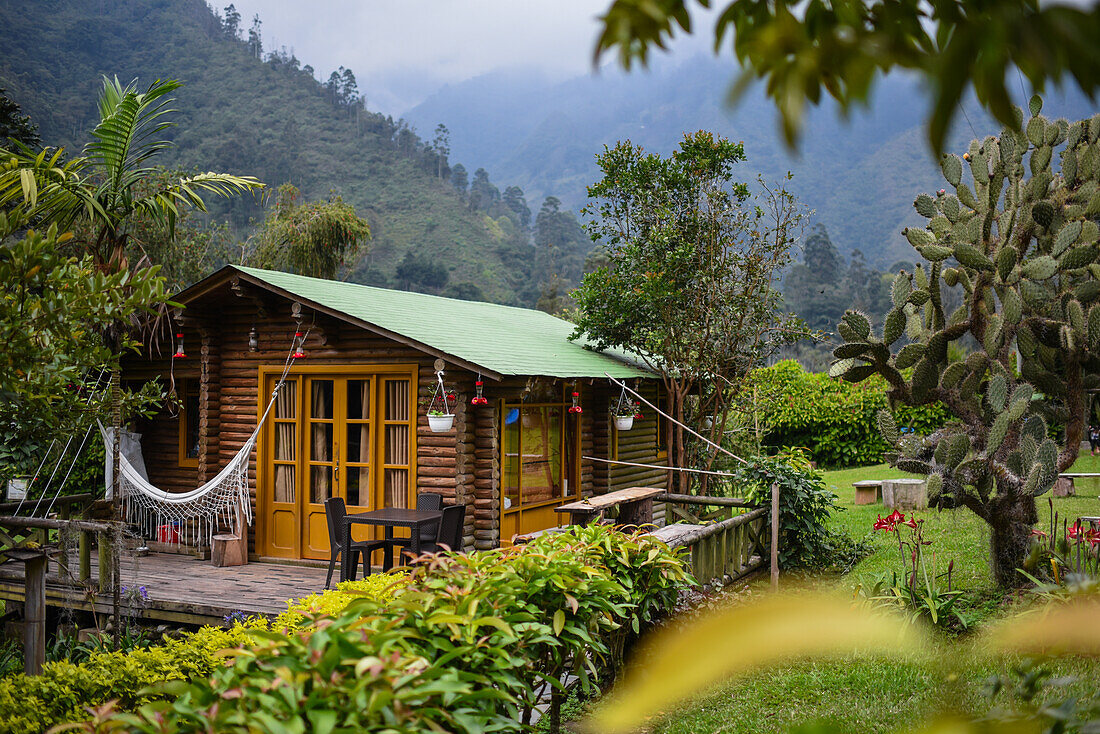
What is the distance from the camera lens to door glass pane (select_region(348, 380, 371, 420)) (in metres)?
8.99

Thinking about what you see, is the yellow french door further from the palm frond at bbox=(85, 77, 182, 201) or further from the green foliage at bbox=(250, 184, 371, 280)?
the green foliage at bbox=(250, 184, 371, 280)

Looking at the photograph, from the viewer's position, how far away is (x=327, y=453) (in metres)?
9.23

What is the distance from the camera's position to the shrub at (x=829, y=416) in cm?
1888

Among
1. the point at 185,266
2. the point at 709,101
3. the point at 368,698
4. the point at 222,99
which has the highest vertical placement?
the point at 709,101

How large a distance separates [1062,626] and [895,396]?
6.26m

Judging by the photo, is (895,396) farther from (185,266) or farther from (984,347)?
(185,266)

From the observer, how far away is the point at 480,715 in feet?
8.25

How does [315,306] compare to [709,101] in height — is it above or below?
below

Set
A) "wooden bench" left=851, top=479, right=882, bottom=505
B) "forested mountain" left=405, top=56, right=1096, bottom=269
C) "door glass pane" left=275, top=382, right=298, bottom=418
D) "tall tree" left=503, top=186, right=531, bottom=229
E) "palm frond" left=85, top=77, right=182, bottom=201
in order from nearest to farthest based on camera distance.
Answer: "palm frond" left=85, top=77, right=182, bottom=201 → "door glass pane" left=275, top=382, right=298, bottom=418 → "wooden bench" left=851, top=479, right=882, bottom=505 → "tall tree" left=503, top=186, right=531, bottom=229 → "forested mountain" left=405, top=56, right=1096, bottom=269

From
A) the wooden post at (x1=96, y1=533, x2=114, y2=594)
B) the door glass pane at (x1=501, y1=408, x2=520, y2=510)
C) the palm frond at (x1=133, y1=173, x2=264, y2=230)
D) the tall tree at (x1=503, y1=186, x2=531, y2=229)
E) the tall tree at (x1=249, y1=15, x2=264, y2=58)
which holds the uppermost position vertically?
the tall tree at (x1=249, y1=15, x2=264, y2=58)

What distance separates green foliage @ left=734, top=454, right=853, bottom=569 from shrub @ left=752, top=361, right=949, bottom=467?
9.97 meters

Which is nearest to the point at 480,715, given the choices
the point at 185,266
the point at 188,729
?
the point at 188,729

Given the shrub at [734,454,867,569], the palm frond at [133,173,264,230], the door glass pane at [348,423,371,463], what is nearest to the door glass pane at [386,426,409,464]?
the door glass pane at [348,423,371,463]

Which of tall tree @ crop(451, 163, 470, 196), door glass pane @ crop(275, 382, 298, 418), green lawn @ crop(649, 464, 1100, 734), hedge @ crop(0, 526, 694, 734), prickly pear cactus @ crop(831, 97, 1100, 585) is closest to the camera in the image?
hedge @ crop(0, 526, 694, 734)
